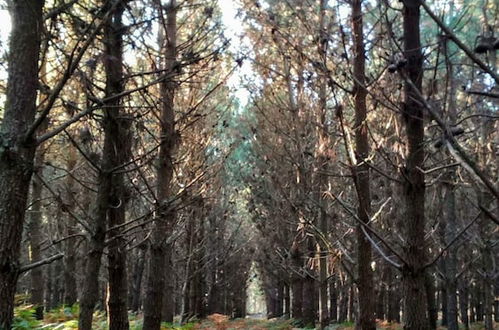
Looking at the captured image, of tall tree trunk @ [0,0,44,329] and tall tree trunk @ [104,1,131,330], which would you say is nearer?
tall tree trunk @ [0,0,44,329]

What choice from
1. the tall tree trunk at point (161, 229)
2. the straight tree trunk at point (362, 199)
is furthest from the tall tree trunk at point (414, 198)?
the tall tree trunk at point (161, 229)

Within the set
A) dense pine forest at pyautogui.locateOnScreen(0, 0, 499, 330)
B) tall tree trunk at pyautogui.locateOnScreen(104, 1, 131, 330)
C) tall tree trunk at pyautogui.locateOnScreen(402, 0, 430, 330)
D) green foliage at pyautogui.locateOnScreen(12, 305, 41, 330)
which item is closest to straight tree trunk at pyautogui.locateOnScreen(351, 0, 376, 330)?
dense pine forest at pyautogui.locateOnScreen(0, 0, 499, 330)

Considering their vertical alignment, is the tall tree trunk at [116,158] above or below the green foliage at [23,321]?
above

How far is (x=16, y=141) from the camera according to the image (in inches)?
121

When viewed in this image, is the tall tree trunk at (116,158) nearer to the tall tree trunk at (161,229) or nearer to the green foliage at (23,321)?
the tall tree trunk at (161,229)

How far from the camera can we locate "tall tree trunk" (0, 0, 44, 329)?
3025 millimetres

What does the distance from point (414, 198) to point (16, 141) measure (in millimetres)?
3016

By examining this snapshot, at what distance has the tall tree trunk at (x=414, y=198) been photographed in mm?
4023

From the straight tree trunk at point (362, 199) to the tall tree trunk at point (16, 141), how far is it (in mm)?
3132

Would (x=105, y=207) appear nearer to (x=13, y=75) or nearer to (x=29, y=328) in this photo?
(x=13, y=75)

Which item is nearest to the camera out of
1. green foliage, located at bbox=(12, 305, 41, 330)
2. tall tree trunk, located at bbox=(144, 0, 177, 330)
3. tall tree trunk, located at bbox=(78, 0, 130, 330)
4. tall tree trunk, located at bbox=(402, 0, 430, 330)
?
tall tree trunk, located at bbox=(402, 0, 430, 330)

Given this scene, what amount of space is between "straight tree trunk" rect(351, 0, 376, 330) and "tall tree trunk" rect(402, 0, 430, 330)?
1.01m

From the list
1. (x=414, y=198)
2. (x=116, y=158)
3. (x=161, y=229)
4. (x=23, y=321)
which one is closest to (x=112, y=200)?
(x=116, y=158)

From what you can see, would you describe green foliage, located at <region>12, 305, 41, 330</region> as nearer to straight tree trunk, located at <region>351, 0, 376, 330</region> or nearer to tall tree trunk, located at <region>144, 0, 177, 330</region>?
tall tree trunk, located at <region>144, 0, 177, 330</region>
